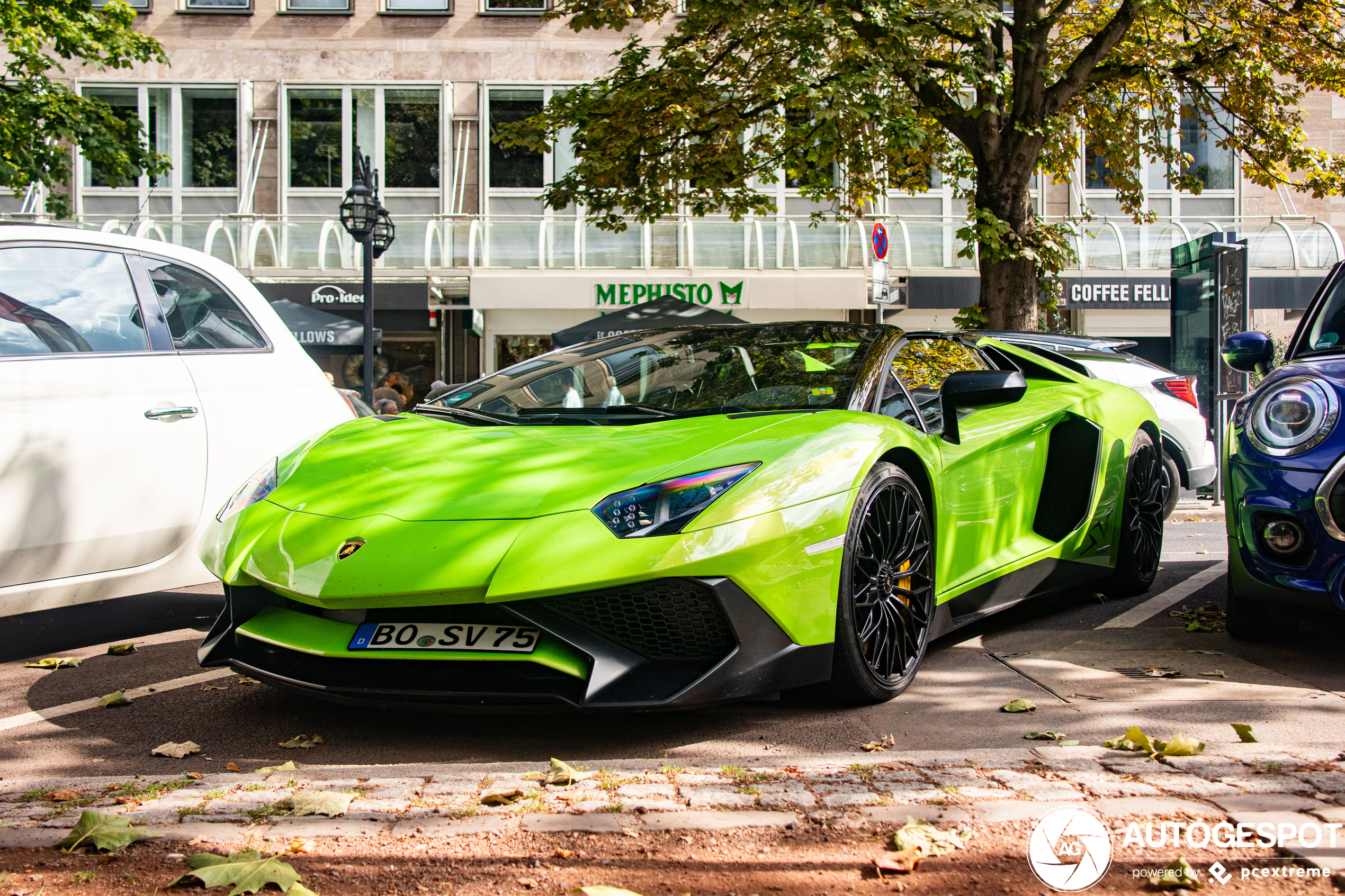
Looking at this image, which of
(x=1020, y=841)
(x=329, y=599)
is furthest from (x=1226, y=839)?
(x=329, y=599)

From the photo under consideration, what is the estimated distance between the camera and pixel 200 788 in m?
2.57

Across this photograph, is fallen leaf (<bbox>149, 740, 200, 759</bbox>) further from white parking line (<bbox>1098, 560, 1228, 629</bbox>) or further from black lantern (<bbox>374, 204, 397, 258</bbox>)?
black lantern (<bbox>374, 204, 397, 258</bbox>)

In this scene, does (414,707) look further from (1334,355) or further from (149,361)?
(1334,355)

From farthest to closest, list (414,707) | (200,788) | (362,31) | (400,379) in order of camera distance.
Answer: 1. (362,31)
2. (400,379)
3. (414,707)
4. (200,788)

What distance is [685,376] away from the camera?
13.5 ft

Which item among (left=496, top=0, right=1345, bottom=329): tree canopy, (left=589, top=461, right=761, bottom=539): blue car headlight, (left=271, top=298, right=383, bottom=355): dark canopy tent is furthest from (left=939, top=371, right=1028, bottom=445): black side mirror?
(left=271, top=298, right=383, bottom=355): dark canopy tent

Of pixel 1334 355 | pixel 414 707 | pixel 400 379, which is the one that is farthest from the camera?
pixel 400 379

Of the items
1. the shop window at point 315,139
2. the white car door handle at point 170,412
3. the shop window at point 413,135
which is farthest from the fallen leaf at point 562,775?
the shop window at point 315,139

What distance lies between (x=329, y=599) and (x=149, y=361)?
1.85m

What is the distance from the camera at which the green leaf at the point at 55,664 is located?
416cm

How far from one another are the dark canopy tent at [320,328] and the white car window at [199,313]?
10.1m

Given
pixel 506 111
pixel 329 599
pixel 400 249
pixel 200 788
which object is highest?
pixel 506 111

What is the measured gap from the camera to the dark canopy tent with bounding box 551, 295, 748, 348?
50.2 feet

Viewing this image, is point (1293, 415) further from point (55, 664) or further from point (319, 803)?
point (55, 664)
